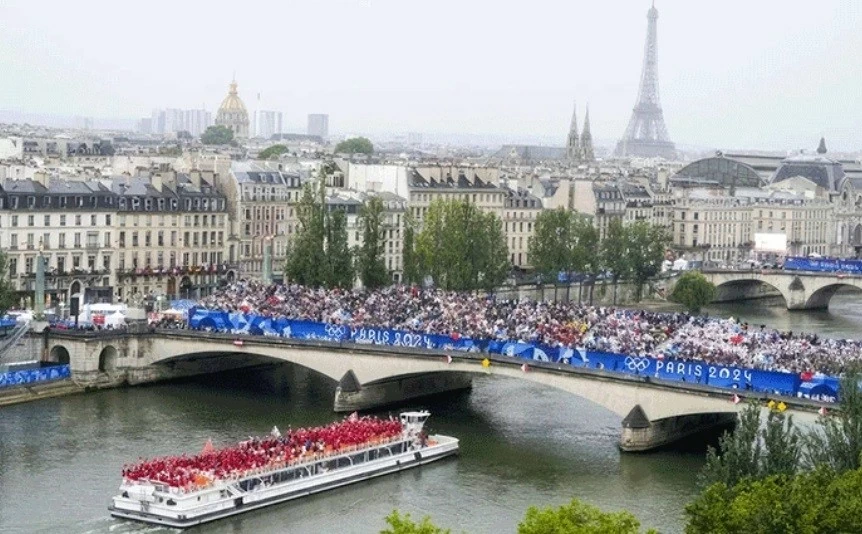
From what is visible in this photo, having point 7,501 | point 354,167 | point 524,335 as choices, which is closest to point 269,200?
point 354,167

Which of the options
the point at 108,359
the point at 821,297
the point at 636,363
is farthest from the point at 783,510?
the point at 821,297

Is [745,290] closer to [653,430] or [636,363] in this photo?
[636,363]

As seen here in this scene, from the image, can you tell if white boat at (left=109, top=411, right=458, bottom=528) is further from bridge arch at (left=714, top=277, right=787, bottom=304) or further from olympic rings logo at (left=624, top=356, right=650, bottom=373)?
bridge arch at (left=714, top=277, right=787, bottom=304)

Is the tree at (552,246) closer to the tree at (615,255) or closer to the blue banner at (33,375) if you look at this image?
the tree at (615,255)

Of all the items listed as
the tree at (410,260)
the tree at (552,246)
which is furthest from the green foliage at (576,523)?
the tree at (552,246)

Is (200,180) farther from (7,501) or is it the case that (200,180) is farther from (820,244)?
(820,244)

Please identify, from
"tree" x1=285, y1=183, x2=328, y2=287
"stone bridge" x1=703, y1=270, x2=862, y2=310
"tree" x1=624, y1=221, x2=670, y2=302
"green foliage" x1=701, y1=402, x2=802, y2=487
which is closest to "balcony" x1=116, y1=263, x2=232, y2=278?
"tree" x1=285, y1=183, x2=328, y2=287
